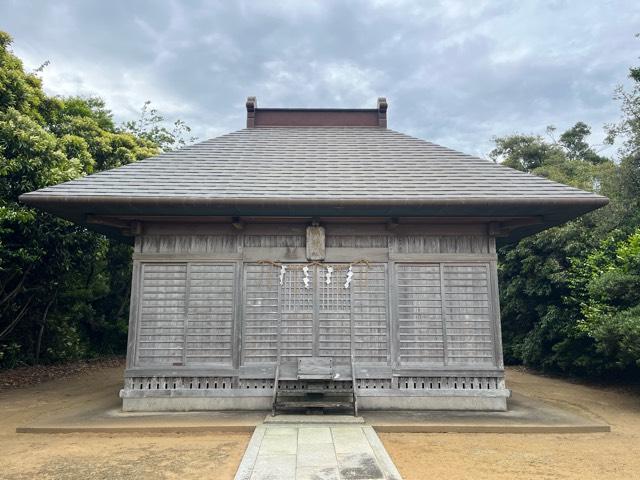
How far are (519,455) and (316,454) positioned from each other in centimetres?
242

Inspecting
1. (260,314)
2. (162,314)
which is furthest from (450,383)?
(162,314)

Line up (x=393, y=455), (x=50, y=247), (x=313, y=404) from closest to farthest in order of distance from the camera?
(x=393, y=455) → (x=313, y=404) → (x=50, y=247)

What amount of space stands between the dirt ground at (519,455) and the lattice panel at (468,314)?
140cm

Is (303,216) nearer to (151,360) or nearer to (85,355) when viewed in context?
(151,360)

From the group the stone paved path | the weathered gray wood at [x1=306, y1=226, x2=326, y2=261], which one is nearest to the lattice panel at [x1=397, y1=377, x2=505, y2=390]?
the stone paved path

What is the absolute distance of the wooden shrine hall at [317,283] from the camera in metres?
6.54

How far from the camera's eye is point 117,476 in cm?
431

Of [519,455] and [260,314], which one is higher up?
[260,314]

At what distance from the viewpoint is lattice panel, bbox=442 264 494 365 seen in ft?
22.5

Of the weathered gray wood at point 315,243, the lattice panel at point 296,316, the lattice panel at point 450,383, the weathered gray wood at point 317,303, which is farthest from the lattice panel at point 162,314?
the lattice panel at point 450,383

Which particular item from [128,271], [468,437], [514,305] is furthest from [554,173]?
[128,271]

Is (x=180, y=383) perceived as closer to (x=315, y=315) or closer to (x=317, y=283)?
(x=315, y=315)

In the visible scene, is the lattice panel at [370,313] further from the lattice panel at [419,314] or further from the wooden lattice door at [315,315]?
the lattice panel at [419,314]

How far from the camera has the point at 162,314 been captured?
6926mm
